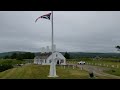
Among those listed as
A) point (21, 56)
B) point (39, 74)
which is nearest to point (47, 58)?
point (21, 56)

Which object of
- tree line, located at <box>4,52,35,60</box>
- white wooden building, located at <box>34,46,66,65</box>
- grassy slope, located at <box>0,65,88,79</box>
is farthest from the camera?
tree line, located at <box>4,52,35,60</box>

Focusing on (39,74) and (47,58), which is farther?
(47,58)

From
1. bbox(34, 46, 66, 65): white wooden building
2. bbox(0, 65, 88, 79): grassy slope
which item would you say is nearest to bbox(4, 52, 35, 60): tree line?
bbox(34, 46, 66, 65): white wooden building

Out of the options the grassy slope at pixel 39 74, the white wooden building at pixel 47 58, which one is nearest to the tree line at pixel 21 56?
the white wooden building at pixel 47 58

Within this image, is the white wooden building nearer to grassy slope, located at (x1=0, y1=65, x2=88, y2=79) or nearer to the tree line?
the tree line

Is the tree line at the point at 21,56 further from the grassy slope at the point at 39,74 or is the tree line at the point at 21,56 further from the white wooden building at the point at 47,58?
the grassy slope at the point at 39,74

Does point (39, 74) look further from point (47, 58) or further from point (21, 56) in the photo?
point (21, 56)

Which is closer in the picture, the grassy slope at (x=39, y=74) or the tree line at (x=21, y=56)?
the grassy slope at (x=39, y=74)

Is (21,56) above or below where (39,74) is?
above

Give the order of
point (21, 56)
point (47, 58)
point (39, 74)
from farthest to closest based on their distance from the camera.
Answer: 1. point (21, 56)
2. point (47, 58)
3. point (39, 74)

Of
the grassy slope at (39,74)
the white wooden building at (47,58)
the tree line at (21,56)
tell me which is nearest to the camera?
the grassy slope at (39,74)
